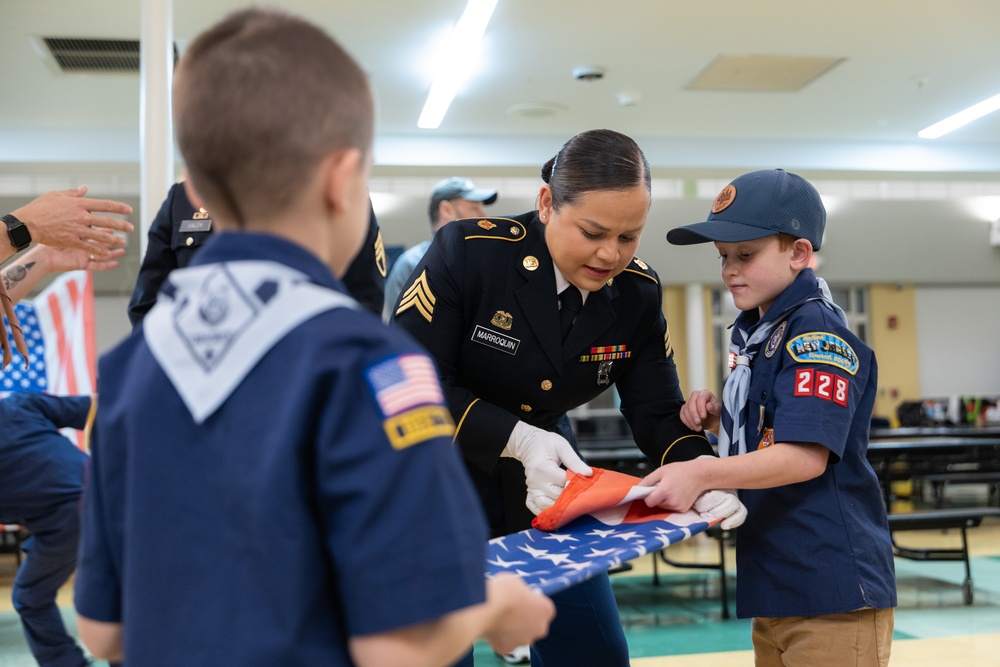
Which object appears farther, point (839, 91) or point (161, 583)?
point (839, 91)

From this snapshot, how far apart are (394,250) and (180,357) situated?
4.88 metres

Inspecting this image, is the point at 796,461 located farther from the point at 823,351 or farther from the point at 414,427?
the point at 414,427

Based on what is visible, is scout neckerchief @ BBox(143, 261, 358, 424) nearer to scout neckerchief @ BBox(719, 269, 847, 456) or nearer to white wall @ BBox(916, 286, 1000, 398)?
scout neckerchief @ BBox(719, 269, 847, 456)

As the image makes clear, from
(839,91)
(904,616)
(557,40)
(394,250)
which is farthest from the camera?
(839,91)

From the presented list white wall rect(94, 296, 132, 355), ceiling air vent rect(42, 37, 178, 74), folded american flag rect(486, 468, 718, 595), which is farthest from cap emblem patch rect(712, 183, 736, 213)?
white wall rect(94, 296, 132, 355)

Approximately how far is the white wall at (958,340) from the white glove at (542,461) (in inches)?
531

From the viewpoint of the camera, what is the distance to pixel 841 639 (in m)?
1.70

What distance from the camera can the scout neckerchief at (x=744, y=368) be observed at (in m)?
1.85

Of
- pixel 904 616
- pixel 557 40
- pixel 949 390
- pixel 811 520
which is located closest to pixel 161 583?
pixel 811 520

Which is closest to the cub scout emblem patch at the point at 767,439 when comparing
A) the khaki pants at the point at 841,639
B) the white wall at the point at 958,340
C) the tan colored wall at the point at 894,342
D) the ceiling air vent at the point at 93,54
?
the khaki pants at the point at 841,639

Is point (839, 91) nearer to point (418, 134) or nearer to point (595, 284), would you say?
point (418, 134)

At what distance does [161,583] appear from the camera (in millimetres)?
818

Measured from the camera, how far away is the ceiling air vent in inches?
272

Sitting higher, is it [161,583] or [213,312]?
[213,312]
